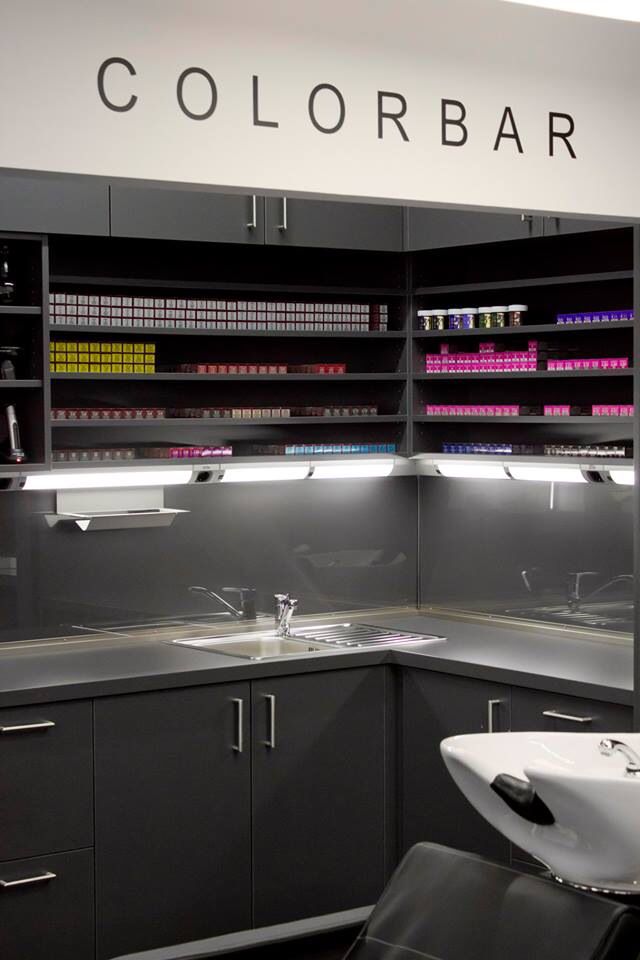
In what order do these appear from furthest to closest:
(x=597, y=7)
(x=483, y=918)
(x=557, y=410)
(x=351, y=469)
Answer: (x=351, y=469), (x=557, y=410), (x=597, y=7), (x=483, y=918)

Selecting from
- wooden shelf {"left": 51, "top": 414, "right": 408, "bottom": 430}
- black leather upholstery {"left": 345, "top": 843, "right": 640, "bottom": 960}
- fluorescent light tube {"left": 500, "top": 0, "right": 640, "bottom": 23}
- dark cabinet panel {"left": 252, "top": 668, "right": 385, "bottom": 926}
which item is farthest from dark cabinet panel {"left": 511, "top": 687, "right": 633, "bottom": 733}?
fluorescent light tube {"left": 500, "top": 0, "right": 640, "bottom": 23}

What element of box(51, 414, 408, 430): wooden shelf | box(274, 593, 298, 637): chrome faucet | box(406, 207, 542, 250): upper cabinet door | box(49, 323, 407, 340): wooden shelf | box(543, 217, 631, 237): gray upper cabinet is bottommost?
box(274, 593, 298, 637): chrome faucet

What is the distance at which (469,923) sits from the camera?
2.26 m

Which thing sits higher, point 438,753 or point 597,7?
point 597,7

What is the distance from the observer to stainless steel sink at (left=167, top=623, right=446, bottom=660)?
521 centimetres

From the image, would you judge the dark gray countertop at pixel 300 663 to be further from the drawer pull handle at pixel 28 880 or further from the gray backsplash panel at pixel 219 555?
the drawer pull handle at pixel 28 880

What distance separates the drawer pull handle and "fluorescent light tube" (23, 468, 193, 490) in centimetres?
133

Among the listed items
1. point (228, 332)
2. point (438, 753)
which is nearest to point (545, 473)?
point (438, 753)

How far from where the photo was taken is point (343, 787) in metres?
5.03

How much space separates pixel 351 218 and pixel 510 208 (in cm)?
251

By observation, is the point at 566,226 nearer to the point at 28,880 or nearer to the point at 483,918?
the point at 28,880

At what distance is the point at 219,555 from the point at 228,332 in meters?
0.90

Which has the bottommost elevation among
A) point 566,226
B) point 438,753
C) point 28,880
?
point 28,880

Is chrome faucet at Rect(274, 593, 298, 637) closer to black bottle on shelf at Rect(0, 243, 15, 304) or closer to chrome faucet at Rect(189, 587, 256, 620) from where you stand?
chrome faucet at Rect(189, 587, 256, 620)
